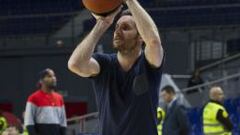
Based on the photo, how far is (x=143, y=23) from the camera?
4.04 metres

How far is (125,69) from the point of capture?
167 inches

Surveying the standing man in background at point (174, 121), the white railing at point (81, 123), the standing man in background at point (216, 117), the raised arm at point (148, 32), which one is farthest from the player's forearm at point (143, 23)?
the white railing at point (81, 123)

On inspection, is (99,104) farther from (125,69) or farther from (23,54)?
(23,54)

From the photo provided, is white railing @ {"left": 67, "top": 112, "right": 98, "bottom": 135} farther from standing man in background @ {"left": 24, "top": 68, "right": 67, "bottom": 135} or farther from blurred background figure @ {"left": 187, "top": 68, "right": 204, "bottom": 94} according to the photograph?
standing man in background @ {"left": 24, "top": 68, "right": 67, "bottom": 135}

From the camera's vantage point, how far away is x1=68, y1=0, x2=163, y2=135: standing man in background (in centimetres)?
409

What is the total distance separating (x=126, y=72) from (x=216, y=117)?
7.35 metres

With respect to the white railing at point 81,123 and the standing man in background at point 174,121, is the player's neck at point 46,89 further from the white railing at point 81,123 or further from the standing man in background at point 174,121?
the white railing at point 81,123

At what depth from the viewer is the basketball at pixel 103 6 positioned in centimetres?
400

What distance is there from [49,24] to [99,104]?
17067 millimetres

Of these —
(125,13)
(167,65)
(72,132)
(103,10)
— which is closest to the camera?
(103,10)

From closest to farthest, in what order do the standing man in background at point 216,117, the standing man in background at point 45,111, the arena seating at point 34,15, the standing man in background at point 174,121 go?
the standing man in background at point 45,111, the standing man in background at point 174,121, the standing man in background at point 216,117, the arena seating at point 34,15

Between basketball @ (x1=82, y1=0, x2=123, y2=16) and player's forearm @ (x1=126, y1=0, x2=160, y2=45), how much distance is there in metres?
0.07

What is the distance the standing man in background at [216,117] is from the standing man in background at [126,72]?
7.24 m

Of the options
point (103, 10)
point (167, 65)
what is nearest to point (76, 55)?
point (103, 10)
